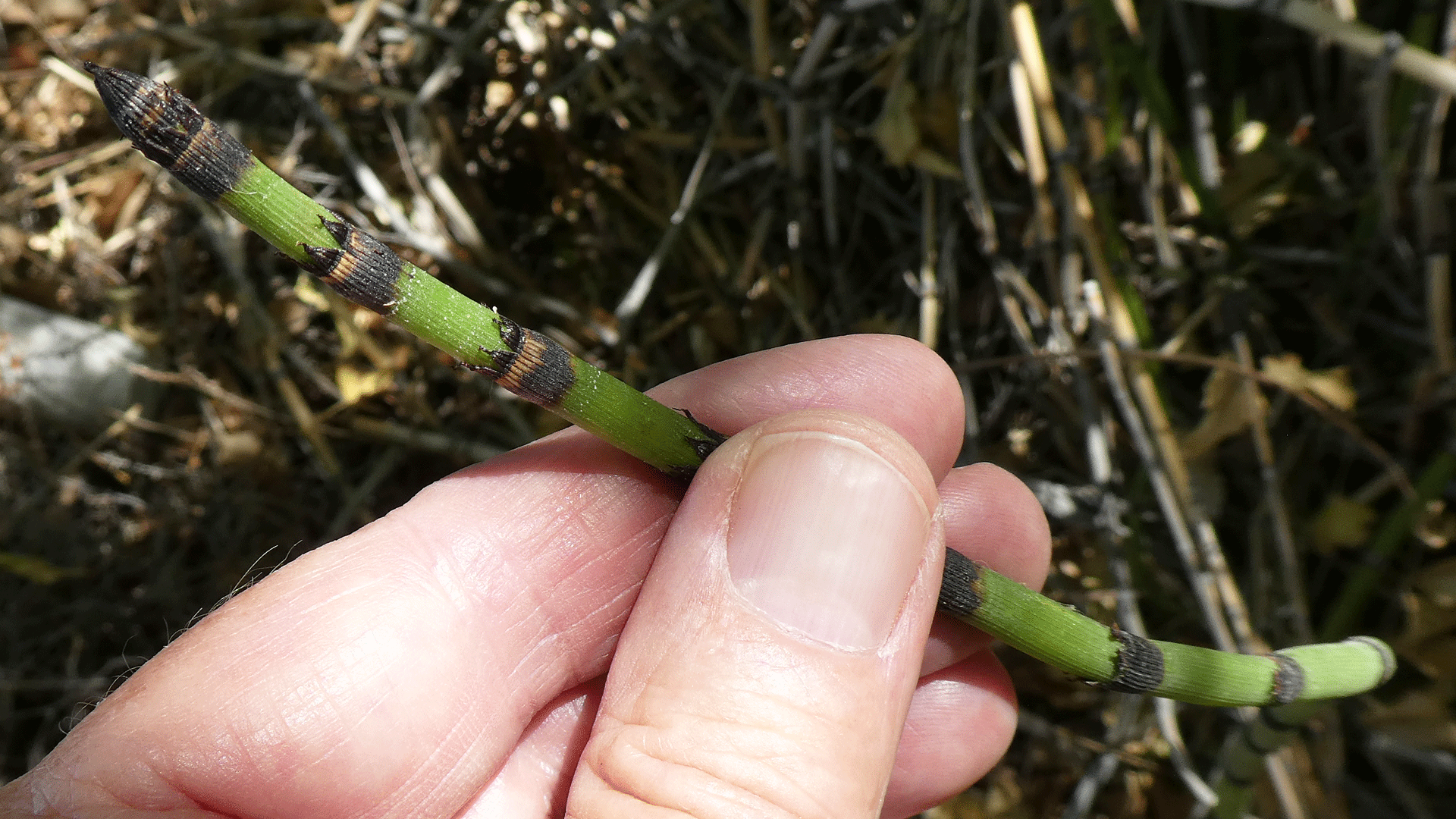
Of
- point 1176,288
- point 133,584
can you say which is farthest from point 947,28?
point 133,584

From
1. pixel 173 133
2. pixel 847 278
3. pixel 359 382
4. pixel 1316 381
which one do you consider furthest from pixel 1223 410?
pixel 359 382

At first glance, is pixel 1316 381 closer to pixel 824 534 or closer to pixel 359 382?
pixel 824 534

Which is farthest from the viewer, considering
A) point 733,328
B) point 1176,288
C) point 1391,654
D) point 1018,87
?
point 733,328

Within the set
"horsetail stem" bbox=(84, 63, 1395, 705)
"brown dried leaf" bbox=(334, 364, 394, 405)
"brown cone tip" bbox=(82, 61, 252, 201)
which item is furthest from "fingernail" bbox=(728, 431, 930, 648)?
"brown dried leaf" bbox=(334, 364, 394, 405)

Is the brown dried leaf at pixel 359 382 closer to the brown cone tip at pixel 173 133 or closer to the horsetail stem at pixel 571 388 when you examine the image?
the horsetail stem at pixel 571 388

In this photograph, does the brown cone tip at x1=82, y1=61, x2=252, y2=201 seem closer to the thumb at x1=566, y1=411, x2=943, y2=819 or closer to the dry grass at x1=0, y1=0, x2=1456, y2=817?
the thumb at x1=566, y1=411, x2=943, y2=819

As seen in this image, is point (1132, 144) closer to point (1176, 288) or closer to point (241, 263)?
point (1176, 288)

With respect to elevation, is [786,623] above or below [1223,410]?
above
